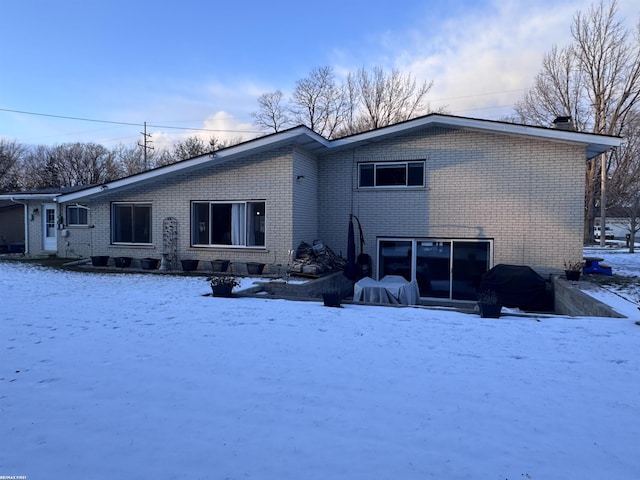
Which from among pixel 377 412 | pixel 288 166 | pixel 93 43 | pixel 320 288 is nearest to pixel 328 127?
pixel 93 43

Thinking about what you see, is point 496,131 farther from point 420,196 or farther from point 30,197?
point 30,197

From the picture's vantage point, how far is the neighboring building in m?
11.1

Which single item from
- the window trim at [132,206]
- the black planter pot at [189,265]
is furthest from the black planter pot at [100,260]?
the black planter pot at [189,265]

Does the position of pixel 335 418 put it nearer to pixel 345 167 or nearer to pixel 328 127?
pixel 345 167

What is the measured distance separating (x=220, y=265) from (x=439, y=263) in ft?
21.8

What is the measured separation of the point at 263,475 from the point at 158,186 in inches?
482

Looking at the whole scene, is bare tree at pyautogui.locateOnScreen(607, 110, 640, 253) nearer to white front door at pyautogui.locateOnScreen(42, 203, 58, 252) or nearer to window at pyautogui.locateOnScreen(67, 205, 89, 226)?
window at pyautogui.locateOnScreen(67, 205, 89, 226)

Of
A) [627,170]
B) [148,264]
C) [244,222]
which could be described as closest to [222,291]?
[244,222]

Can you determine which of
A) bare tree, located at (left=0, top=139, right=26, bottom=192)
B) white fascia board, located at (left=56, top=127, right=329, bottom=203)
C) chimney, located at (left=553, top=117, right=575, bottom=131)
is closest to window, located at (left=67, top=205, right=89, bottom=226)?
white fascia board, located at (left=56, top=127, right=329, bottom=203)

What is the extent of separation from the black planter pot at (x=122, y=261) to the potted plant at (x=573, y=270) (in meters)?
13.1

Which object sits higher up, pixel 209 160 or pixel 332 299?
pixel 209 160

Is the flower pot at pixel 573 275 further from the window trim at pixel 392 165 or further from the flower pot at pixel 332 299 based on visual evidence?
the flower pot at pixel 332 299

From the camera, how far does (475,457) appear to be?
2.68m

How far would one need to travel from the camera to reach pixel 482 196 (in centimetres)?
1160
